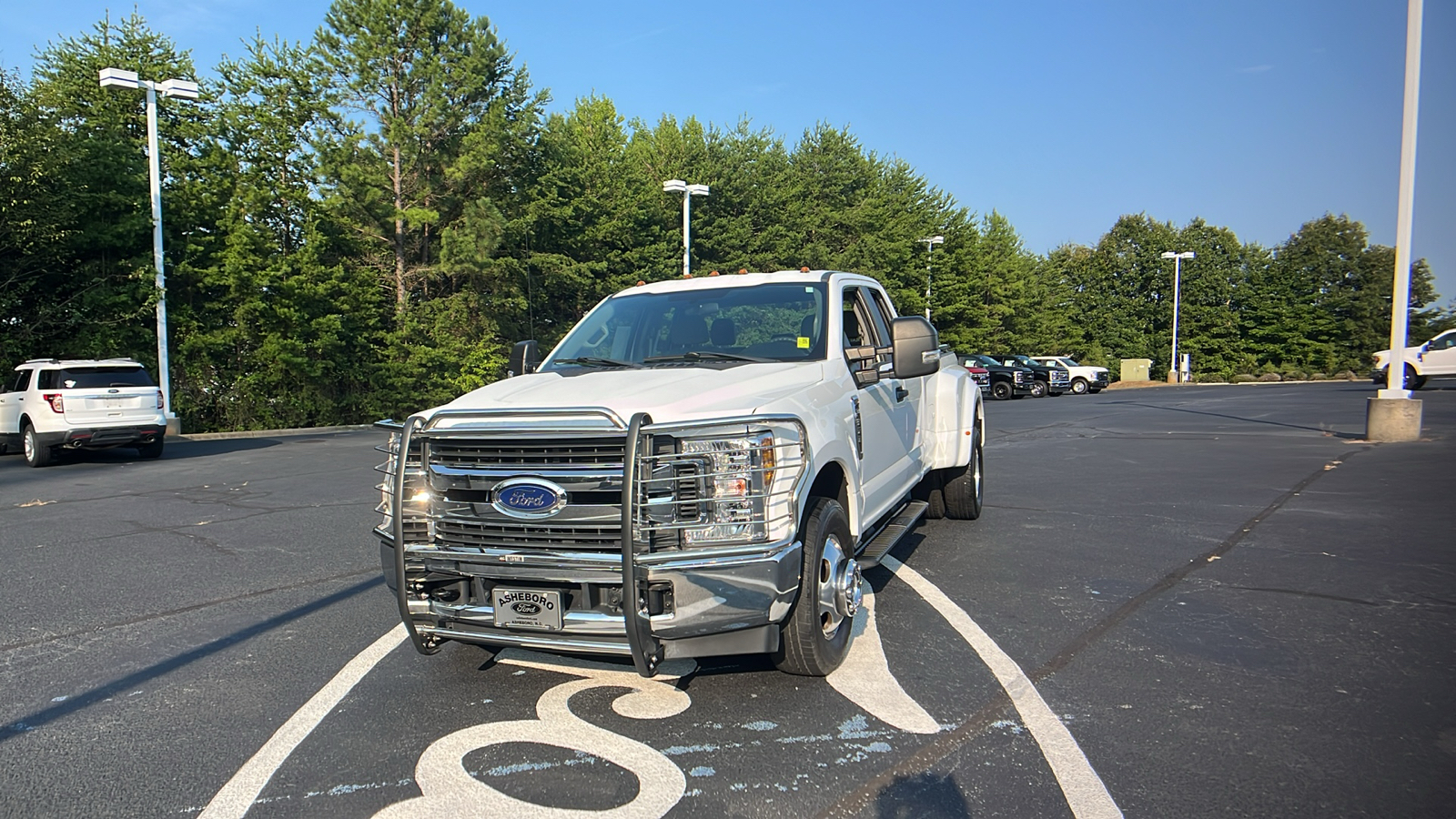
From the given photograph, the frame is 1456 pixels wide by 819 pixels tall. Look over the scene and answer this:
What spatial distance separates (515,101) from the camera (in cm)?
3158

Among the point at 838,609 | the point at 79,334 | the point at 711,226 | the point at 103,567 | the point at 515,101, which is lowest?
the point at 103,567

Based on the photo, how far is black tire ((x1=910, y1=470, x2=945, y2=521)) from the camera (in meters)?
7.80

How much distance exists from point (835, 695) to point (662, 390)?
1538 mm

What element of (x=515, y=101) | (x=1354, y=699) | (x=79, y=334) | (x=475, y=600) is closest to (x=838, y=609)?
(x=475, y=600)

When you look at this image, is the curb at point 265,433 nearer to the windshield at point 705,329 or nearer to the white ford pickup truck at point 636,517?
the windshield at point 705,329

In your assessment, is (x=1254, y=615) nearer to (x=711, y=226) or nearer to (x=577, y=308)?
(x=577, y=308)

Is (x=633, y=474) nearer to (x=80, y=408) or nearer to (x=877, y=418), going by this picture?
(x=877, y=418)

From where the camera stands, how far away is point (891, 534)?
5547mm

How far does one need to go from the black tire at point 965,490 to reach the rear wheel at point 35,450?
14.3 m

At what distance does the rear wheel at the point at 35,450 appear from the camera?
48.2 ft

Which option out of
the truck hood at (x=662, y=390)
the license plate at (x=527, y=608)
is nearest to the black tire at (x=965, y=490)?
the truck hood at (x=662, y=390)

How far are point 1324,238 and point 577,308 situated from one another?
60.4m

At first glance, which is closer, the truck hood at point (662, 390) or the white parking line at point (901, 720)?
the white parking line at point (901, 720)

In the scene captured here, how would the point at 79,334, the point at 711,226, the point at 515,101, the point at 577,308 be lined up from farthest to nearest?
the point at 711,226 → the point at 577,308 → the point at 515,101 → the point at 79,334
